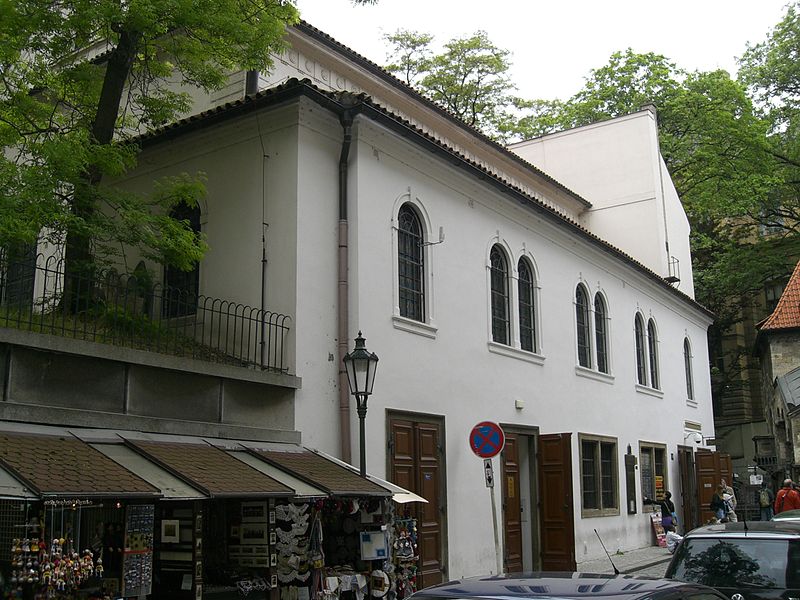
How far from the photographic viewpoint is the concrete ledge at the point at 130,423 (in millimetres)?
9179

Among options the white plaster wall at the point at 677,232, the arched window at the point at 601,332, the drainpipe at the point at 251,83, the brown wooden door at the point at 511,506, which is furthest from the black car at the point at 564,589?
the white plaster wall at the point at 677,232

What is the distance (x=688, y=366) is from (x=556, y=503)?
14.4 metres

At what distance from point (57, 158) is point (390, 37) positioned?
2677 centimetres

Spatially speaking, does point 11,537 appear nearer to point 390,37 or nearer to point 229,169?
point 229,169

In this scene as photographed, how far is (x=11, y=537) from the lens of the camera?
27.6 feet

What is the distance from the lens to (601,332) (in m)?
22.9

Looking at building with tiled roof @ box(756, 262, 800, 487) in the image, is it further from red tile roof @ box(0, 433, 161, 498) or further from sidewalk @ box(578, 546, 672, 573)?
red tile roof @ box(0, 433, 161, 498)

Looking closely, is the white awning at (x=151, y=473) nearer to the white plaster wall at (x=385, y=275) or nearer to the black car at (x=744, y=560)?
the white plaster wall at (x=385, y=275)

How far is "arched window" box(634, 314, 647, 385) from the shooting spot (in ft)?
83.7

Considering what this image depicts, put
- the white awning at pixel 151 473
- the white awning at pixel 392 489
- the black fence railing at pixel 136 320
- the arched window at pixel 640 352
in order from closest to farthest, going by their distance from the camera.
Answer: the white awning at pixel 151 473 → the black fence railing at pixel 136 320 → the white awning at pixel 392 489 → the arched window at pixel 640 352

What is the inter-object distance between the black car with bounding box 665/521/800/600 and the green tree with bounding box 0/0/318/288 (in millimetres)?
7030

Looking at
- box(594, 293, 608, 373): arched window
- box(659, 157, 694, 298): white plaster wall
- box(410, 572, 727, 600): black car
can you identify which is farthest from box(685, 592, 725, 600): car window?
box(659, 157, 694, 298): white plaster wall

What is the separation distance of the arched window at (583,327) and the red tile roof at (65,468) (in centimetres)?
1429

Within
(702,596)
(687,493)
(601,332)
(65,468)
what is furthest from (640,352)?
(702,596)
